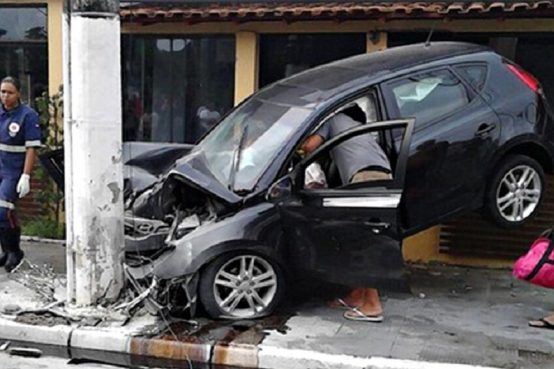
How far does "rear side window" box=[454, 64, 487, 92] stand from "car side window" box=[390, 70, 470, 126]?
95 millimetres

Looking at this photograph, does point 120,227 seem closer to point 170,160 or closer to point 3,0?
point 170,160

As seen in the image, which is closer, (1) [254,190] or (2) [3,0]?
(1) [254,190]

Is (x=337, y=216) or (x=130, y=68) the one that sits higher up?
(x=130, y=68)

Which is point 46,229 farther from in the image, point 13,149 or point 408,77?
point 408,77

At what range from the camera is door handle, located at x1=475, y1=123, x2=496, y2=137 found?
6582 mm

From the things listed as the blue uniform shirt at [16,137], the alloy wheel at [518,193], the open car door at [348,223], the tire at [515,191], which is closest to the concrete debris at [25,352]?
the open car door at [348,223]

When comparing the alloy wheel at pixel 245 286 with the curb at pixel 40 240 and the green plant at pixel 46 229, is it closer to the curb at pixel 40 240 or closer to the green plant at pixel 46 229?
the curb at pixel 40 240

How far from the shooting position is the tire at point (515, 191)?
6738mm

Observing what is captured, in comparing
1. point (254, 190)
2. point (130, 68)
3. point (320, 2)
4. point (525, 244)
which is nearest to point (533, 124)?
point (525, 244)

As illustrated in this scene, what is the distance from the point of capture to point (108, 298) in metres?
6.27

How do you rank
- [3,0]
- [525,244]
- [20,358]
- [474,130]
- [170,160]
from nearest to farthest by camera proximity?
[20,358] → [474,130] → [170,160] → [525,244] → [3,0]

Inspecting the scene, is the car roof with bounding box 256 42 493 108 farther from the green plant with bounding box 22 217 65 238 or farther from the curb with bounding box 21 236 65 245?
the green plant with bounding box 22 217 65 238

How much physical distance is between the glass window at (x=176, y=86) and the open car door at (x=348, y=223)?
350cm

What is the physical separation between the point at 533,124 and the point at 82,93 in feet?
13.0
